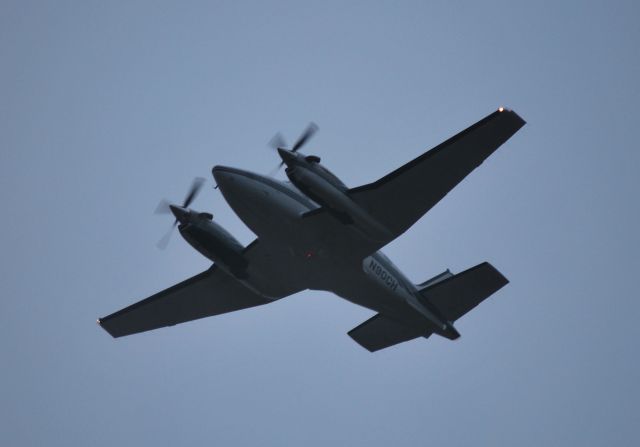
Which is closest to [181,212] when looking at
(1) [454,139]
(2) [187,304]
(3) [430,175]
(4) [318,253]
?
(2) [187,304]

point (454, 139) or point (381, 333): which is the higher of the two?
point (454, 139)

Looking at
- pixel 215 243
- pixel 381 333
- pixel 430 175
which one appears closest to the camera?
pixel 430 175

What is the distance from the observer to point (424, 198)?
24781 mm

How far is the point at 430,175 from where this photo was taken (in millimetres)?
24188

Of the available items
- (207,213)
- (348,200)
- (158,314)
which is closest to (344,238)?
(348,200)

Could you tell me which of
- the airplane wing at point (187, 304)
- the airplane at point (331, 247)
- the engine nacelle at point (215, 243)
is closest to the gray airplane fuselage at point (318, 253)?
the airplane at point (331, 247)

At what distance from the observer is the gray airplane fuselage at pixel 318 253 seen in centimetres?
2472

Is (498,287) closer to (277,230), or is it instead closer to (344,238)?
(344,238)

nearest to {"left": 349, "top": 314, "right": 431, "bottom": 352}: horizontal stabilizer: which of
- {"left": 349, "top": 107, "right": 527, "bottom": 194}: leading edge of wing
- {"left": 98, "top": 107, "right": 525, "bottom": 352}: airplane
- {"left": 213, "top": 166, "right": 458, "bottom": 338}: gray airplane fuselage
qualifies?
{"left": 98, "top": 107, "right": 525, "bottom": 352}: airplane

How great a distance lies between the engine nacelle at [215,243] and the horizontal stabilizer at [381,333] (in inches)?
239

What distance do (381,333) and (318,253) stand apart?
6391mm

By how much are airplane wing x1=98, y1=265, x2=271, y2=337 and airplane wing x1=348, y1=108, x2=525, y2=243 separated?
7.31 meters

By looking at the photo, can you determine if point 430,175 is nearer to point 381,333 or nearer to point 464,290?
point 464,290

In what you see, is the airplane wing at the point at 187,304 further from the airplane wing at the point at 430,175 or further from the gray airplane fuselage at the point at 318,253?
the airplane wing at the point at 430,175
